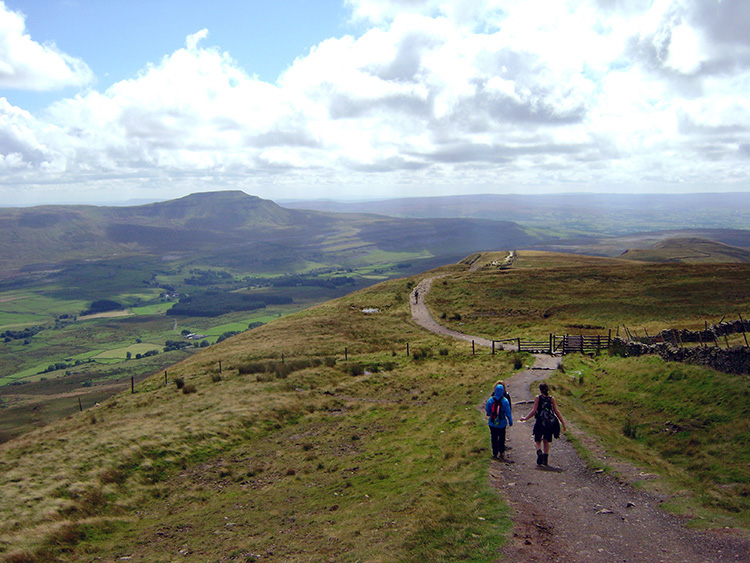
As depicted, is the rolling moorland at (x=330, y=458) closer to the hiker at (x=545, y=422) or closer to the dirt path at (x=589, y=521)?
the dirt path at (x=589, y=521)

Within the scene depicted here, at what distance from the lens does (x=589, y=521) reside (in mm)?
12039

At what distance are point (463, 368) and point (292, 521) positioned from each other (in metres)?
24.3

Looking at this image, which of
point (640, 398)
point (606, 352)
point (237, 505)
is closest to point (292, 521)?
point (237, 505)

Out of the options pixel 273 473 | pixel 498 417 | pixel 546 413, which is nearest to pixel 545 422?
pixel 546 413

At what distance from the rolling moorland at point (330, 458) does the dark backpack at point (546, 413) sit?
2.11m

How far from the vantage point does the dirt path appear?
10.3 meters

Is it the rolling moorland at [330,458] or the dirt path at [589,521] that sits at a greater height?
the dirt path at [589,521]

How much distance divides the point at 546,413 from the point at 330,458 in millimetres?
9882

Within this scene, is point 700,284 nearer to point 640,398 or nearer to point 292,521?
point 640,398

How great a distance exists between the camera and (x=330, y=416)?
28.3 metres

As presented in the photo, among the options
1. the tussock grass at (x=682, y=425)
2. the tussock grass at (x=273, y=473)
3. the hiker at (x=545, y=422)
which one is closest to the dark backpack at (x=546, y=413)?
the hiker at (x=545, y=422)

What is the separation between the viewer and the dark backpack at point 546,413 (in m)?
16.0

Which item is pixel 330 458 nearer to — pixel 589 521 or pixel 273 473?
pixel 273 473

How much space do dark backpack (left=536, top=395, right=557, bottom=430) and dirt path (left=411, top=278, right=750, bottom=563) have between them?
1496mm
